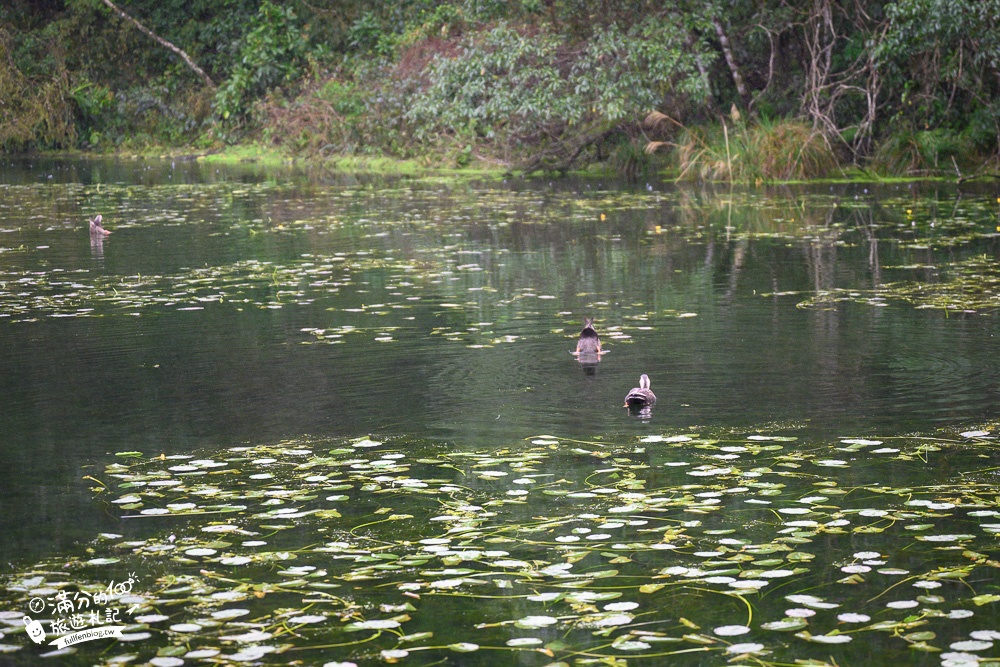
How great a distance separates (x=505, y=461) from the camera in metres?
6.33

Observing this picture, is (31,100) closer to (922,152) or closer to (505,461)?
(922,152)

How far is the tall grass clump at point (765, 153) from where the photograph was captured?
74.3ft

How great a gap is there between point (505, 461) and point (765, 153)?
17.5 metres

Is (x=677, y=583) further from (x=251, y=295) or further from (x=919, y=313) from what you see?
(x=251, y=295)

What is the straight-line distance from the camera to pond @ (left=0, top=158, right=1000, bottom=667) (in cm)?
437

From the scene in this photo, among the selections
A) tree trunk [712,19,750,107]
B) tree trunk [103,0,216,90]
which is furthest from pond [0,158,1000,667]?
tree trunk [103,0,216,90]

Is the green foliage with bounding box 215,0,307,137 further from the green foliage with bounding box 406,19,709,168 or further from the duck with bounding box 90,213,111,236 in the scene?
the duck with bounding box 90,213,111,236

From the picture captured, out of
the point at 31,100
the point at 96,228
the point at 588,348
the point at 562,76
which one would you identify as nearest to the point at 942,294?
the point at 588,348

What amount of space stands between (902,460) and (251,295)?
7.17 m

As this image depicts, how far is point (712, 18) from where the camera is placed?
2314 centimetres

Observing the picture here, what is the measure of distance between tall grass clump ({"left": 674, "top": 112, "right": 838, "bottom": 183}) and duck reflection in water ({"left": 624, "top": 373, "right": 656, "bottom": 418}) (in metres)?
15.9

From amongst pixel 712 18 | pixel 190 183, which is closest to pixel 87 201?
pixel 190 183

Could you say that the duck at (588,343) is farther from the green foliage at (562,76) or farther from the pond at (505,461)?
the green foliage at (562,76)

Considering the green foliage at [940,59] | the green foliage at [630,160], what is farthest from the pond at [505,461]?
the green foliage at [630,160]
